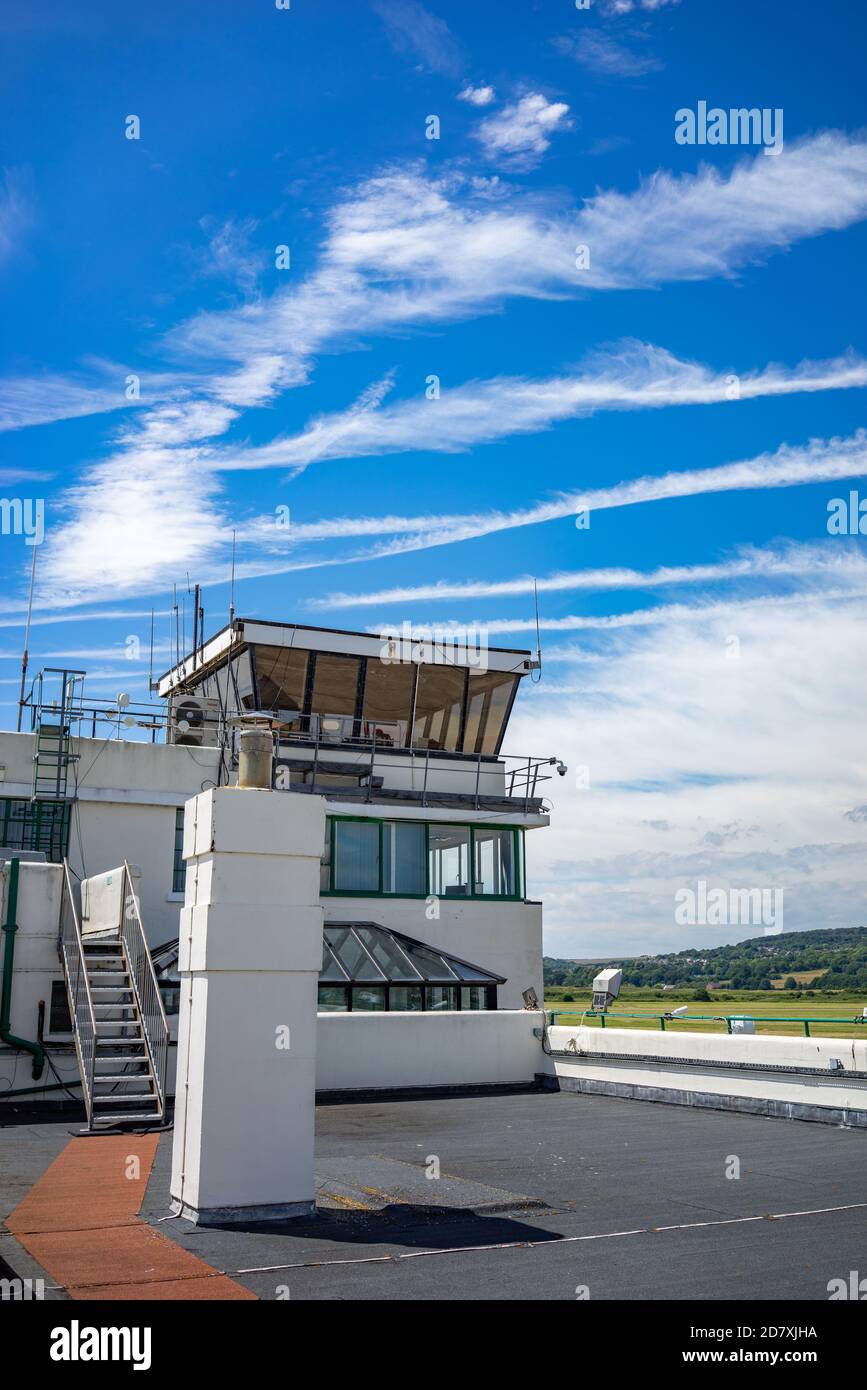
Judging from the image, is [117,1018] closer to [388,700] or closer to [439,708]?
[388,700]

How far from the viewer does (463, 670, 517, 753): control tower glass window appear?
2980 cm

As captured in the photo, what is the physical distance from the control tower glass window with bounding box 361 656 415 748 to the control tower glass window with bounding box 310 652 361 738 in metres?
0.38

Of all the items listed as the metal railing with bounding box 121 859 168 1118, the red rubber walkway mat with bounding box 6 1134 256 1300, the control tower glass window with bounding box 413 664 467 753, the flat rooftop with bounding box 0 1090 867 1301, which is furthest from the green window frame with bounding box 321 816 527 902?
the red rubber walkway mat with bounding box 6 1134 256 1300

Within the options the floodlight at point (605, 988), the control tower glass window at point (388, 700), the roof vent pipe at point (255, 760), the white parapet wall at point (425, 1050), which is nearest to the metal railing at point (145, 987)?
the white parapet wall at point (425, 1050)

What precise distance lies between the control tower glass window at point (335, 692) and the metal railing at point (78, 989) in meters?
10.1

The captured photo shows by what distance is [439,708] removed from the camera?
97.6 feet

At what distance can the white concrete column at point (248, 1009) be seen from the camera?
922cm

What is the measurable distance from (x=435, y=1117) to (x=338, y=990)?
5.36 meters

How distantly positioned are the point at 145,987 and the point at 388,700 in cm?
1282

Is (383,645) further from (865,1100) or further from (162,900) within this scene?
(865,1100)

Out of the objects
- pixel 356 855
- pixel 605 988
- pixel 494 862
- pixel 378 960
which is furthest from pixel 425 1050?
pixel 605 988

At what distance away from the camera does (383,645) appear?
28.8 meters

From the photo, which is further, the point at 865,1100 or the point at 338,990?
the point at 338,990
